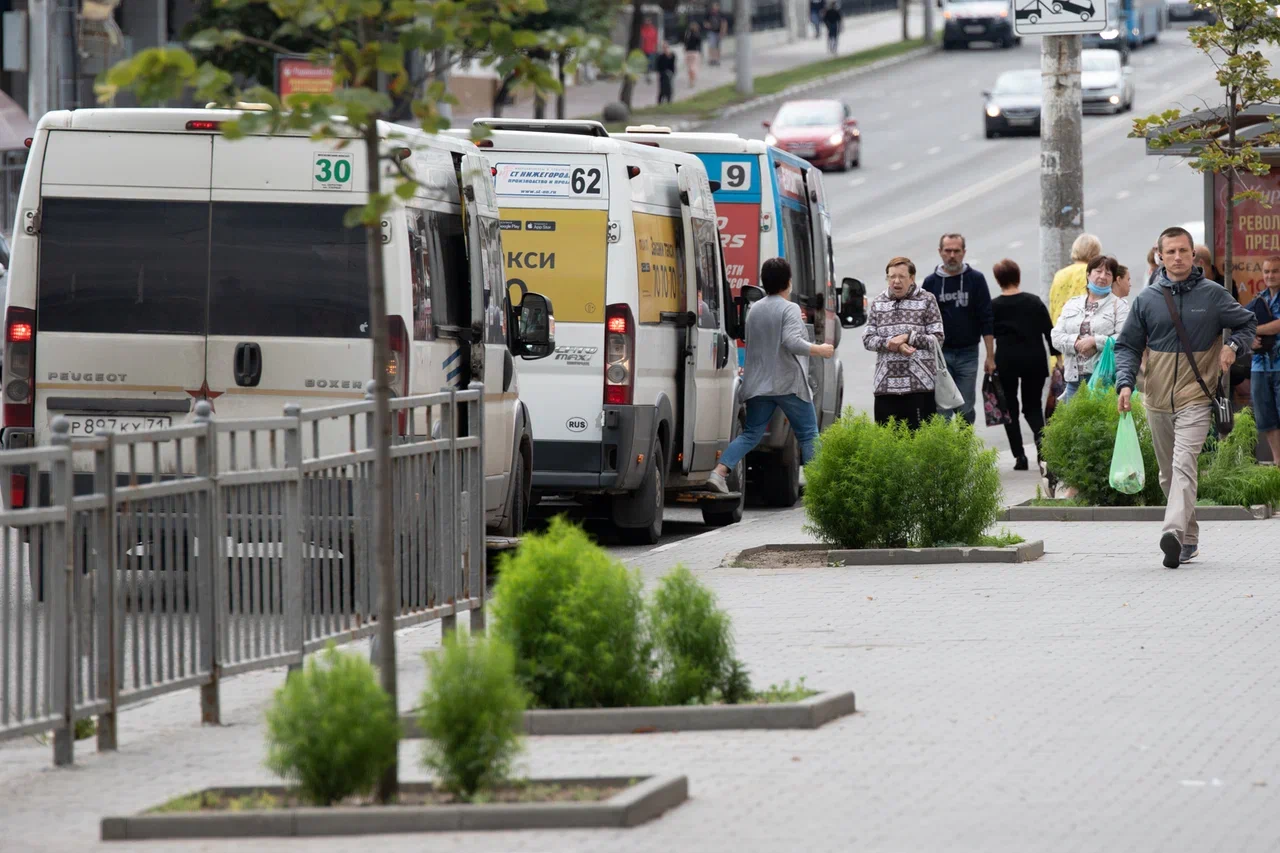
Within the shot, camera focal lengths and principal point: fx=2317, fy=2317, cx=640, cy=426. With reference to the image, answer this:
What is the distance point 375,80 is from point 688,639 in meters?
2.32

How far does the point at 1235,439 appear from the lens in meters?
16.0

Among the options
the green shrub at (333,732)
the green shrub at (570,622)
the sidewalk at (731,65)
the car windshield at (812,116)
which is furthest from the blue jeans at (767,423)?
the car windshield at (812,116)

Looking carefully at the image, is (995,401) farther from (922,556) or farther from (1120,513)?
(922,556)

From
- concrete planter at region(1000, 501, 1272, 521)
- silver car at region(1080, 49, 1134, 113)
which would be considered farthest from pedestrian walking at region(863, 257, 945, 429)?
silver car at region(1080, 49, 1134, 113)

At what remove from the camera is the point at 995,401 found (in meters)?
18.9

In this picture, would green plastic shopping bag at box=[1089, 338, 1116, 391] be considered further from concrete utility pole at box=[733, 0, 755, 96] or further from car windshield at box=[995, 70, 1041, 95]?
concrete utility pole at box=[733, 0, 755, 96]

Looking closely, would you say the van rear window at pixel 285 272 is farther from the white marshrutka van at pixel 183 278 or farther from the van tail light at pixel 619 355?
the van tail light at pixel 619 355

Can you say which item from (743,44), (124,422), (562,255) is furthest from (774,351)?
(743,44)

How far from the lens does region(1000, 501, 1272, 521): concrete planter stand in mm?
15273

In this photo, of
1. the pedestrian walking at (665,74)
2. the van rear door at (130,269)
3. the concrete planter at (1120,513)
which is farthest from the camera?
the pedestrian walking at (665,74)

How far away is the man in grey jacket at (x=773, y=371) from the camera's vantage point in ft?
52.0

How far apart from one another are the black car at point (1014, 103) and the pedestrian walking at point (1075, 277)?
3761 cm

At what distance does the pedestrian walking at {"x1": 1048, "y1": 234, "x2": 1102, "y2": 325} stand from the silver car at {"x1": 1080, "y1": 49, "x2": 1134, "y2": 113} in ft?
134

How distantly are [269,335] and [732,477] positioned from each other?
5839 millimetres
